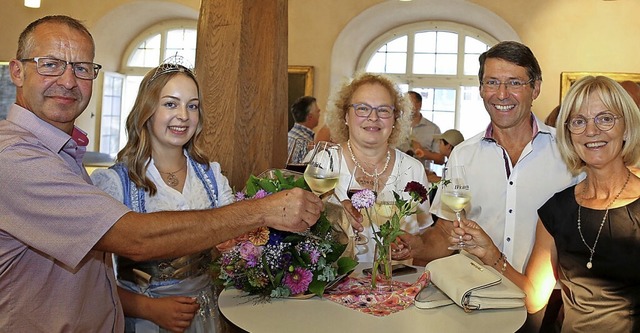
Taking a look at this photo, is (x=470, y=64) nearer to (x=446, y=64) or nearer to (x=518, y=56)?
(x=446, y=64)

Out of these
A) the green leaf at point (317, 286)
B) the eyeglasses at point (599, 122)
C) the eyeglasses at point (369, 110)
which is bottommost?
the green leaf at point (317, 286)

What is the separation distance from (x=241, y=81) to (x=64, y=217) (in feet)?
5.37

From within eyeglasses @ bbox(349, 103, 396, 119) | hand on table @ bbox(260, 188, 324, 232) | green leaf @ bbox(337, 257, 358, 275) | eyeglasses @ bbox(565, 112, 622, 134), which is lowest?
green leaf @ bbox(337, 257, 358, 275)

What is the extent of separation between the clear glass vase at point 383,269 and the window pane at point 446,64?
25.9 ft

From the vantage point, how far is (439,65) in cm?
971

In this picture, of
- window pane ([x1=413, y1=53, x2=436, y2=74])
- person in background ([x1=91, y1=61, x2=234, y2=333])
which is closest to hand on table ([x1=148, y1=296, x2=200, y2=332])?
person in background ([x1=91, y1=61, x2=234, y2=333])

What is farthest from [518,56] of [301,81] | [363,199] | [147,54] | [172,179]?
[147,54]

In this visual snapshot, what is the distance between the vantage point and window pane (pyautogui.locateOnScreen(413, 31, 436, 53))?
31.8 feet

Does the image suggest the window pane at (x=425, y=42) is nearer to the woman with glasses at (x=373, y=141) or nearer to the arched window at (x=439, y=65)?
the arched window at (x=439, y=65)

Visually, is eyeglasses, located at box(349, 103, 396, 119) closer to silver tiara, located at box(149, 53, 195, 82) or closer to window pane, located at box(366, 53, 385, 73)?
silver tiara, located at box(149, 53, 195, 82)

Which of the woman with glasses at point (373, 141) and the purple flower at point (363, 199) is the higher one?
the woman with glasses at point (373, 141)

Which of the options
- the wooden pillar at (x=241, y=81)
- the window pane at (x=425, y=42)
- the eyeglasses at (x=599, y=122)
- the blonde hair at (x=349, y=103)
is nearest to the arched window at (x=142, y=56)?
the window pane at (x=425, y=42)

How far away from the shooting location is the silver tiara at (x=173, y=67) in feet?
7.42

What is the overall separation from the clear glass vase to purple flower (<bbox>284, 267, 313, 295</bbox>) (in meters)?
0.30
